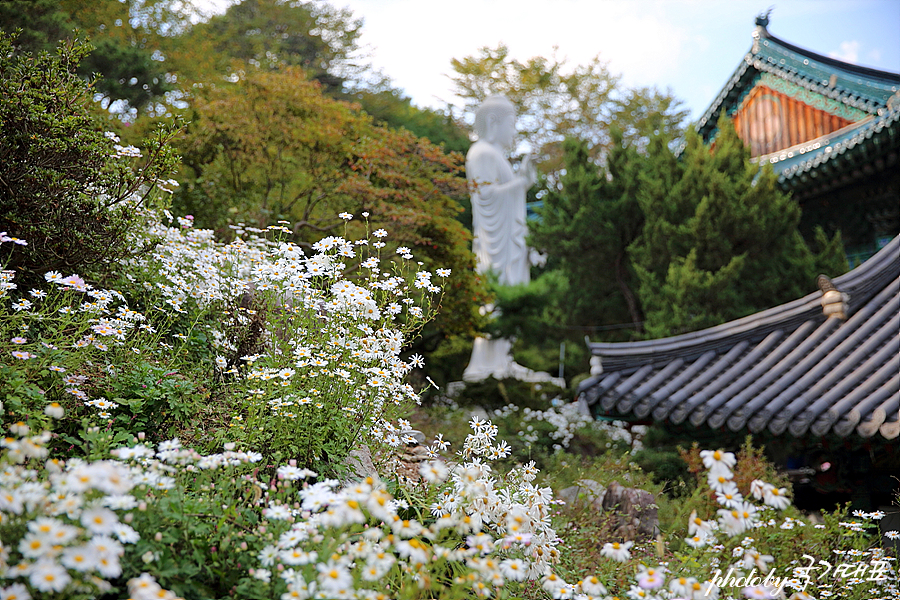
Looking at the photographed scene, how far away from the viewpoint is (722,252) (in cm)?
976

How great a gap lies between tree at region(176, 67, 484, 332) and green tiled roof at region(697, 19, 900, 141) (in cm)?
732

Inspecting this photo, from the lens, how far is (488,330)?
10641mm

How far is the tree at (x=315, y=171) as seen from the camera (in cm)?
700

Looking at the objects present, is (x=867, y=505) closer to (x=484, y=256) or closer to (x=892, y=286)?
(x=892, y=286)

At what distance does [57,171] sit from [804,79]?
39.7 feet

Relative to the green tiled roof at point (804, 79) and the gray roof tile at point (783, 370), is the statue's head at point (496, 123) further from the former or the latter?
the gray roof tile at point (783, 370)

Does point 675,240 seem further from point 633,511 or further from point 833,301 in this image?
point 633,511

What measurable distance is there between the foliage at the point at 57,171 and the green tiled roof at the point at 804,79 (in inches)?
420

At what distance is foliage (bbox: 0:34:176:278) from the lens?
11.2 ft

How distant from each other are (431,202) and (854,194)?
7.41m

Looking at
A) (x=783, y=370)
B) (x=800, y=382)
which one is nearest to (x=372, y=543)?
(x=800, y=382)

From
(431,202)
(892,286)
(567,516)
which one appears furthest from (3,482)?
(431,202)

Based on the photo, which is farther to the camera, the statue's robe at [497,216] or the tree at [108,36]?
the statue's robe at [497,216]

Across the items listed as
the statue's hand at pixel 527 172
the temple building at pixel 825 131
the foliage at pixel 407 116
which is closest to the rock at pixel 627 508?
the temple building at pixel 825 131
